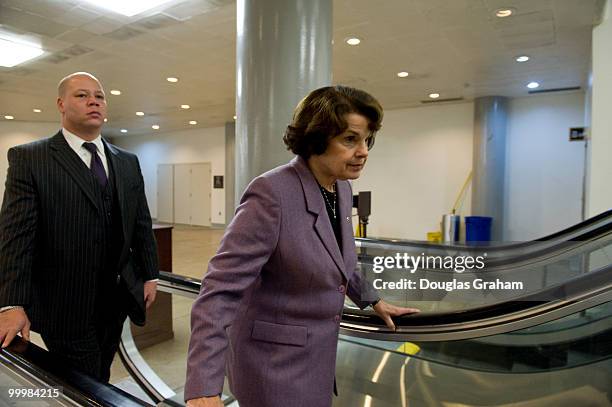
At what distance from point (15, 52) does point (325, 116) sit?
742cm

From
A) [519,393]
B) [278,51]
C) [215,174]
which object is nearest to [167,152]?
[215,174]

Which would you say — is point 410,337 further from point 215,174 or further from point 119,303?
point 215,174

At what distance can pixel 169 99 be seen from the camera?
10188 mm

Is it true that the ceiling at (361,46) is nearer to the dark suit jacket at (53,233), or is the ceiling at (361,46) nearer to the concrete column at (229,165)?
the dark suit jacket at (53,233)

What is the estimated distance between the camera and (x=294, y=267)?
3.60 ft

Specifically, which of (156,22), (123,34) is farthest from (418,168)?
(123,34)

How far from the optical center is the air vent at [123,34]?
5.46m

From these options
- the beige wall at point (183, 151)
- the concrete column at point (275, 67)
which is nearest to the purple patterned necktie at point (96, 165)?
the concrete column at point (275, 67)

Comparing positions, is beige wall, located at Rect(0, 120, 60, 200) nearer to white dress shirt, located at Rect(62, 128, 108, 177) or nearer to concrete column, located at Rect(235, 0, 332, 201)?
concrete column, located at Rect(235, 0, 332, 201)

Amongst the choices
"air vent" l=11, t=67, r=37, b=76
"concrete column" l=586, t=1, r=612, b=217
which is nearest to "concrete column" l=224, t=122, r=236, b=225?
"air vent" l=11, t=67, r=37, b=76

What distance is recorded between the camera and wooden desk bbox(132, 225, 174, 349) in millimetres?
4105

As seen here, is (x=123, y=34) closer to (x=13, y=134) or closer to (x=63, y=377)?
(x=63, y=377)

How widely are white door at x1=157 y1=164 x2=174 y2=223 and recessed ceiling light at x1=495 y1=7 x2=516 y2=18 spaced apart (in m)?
13.7

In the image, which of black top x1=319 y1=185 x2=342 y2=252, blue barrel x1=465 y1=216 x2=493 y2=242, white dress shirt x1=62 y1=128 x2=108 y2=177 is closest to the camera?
black top x1=319 y1=185 x2=342 y2=252
